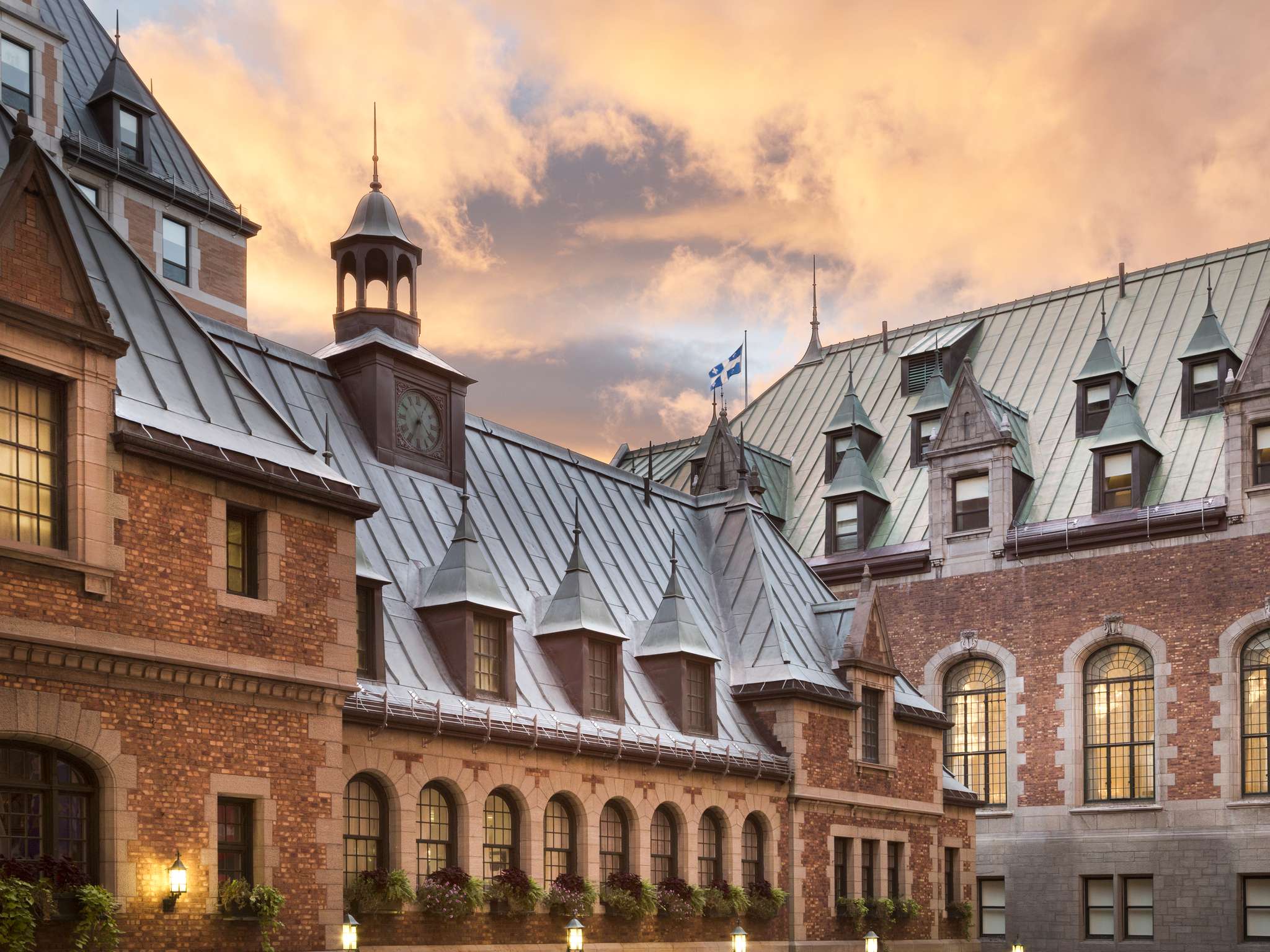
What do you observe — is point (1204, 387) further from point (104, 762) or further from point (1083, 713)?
point (104, 762)

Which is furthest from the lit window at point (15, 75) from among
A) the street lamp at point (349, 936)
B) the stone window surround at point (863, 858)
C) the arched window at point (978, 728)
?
the arched window at point (978, 728)

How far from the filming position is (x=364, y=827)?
2530 centimetres

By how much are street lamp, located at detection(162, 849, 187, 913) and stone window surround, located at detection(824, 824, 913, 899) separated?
18.2 meters

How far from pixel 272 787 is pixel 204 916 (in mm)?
1952

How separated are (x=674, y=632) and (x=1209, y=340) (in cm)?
2195

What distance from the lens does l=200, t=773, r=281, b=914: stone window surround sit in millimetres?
20969

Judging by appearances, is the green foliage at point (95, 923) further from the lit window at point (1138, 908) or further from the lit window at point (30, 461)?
the lit window at point (1138, 908)

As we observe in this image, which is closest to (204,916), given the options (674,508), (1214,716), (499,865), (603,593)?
(499,865)

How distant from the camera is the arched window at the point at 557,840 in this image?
28859mm

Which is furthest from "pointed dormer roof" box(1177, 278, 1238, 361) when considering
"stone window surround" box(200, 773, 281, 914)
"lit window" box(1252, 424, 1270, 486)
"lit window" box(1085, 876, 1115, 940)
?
"stone window surround" box(200, 773, 281, 914)

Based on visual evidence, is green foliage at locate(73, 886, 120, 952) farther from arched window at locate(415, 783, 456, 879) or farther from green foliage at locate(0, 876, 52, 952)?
arched window at locate(415, 783, 456, 879)

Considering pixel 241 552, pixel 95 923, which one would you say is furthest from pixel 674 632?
pixel 95 923

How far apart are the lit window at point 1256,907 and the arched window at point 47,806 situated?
105 ft

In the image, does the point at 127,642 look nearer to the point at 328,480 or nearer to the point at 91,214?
the point at 328,480
